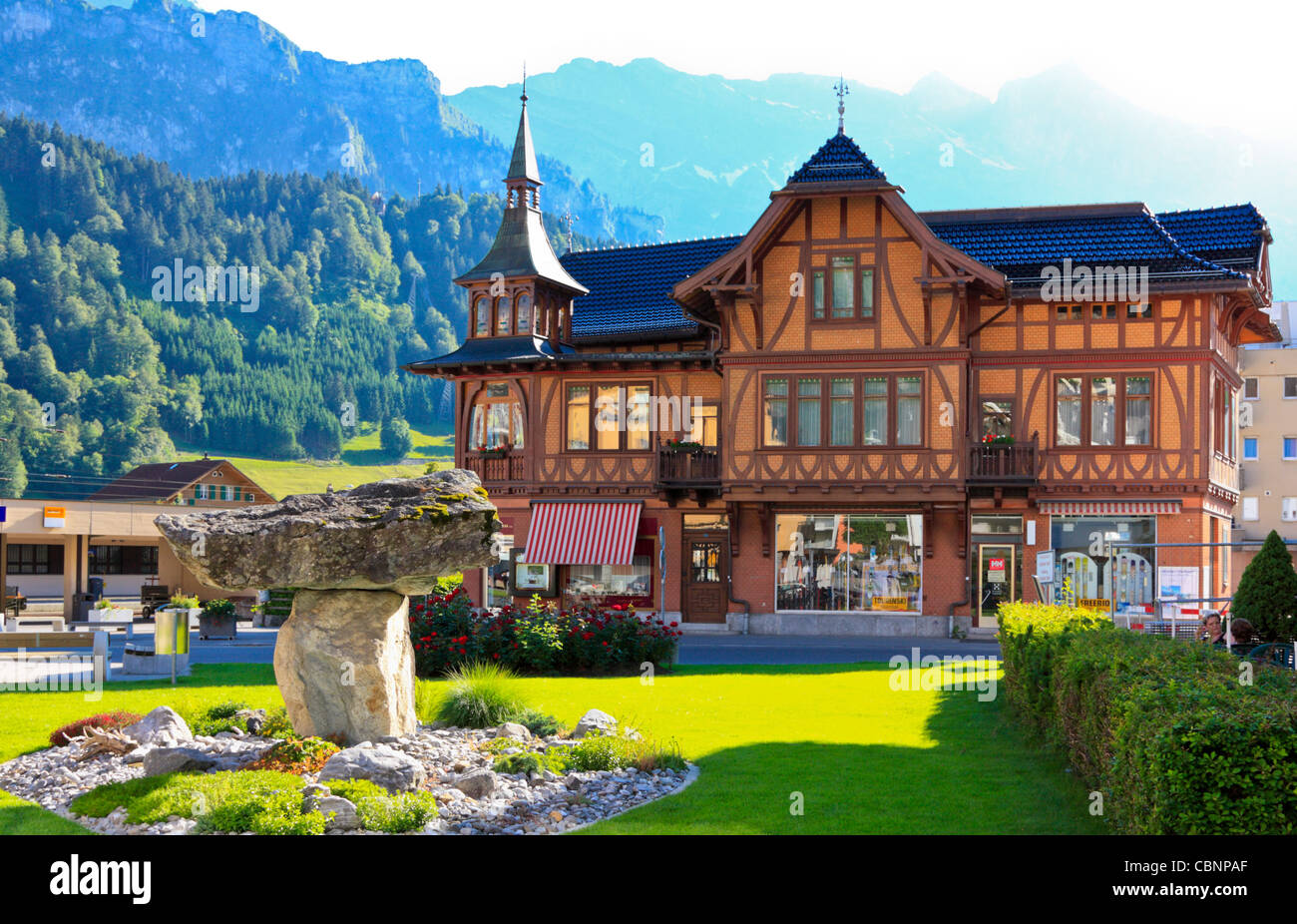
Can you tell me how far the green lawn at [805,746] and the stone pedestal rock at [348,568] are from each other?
7.99 ft

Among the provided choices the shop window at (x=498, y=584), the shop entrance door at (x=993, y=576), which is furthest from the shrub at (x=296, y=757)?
the shop window at (x=498, y=584)

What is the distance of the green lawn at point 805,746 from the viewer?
930 centimetres

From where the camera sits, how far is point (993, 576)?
3219cm

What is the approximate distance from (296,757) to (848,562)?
2402 centimetres

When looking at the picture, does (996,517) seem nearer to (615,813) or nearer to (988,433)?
(988,433)

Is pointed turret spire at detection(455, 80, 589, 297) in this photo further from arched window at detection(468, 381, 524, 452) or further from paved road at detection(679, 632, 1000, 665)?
paved road at detection(679, 632, 1000, 665)

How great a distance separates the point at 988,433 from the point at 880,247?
5608mm

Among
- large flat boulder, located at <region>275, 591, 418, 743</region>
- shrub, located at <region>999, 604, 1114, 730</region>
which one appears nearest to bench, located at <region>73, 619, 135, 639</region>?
large flat boulder, located at <region>275, 591, 418, 743</region>

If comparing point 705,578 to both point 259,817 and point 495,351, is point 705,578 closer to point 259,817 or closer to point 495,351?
point 495,351

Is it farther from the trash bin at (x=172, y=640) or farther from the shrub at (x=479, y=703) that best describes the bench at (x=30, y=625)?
the shrub at (x=479, y=703)

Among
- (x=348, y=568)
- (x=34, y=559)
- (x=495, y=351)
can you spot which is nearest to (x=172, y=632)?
(x=348, y=568)

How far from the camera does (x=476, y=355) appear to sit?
121 ft

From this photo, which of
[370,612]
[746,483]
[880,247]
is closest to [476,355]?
[746,483]

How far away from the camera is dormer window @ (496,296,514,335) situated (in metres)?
37.2
